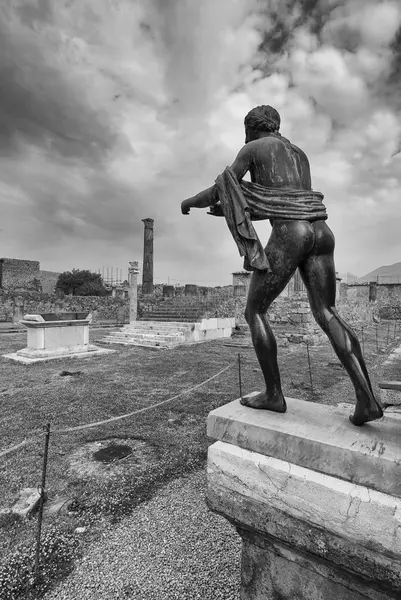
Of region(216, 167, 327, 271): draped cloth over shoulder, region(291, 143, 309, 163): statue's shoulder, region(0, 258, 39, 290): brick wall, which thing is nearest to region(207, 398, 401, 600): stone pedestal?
region(216, 167, 327, 271): draped cloth over shoulder

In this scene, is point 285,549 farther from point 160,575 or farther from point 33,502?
point 33,502

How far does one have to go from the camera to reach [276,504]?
59.4 inches

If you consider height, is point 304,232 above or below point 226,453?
above

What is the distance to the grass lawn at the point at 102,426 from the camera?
2.25 metres

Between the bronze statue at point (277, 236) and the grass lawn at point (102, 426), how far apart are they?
1471 mm

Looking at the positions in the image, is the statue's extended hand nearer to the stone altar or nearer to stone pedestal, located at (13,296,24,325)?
the stone altar

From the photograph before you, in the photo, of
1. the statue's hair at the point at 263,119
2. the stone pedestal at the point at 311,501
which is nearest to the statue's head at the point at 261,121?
the statue's hair at the point at 263,119

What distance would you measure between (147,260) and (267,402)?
29.2m

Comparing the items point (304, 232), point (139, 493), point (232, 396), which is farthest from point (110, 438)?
point (304, 232)

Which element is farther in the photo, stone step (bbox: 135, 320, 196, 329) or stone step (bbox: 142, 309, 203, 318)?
stone step (bbox: 142, 309, 203, 318)

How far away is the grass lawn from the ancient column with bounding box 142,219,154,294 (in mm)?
21515

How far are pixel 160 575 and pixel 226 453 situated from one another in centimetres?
86

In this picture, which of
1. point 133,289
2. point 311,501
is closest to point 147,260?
point 133,289

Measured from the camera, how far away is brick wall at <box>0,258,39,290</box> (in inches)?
1540
